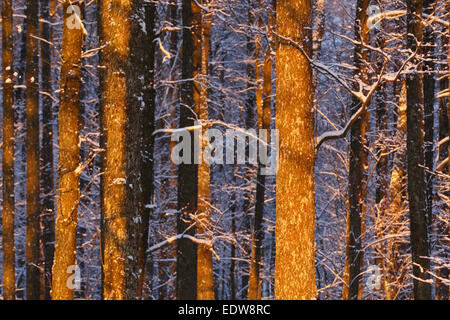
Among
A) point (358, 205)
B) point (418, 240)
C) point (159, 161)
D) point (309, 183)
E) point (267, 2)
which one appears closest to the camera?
point (309, 183)

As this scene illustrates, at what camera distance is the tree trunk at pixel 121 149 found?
24.4 ft

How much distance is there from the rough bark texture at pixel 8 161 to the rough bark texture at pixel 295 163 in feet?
26.8

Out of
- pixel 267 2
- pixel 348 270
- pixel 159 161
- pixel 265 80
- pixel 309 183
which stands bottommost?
pixel 348 270

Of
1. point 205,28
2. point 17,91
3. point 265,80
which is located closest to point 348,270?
point 265,80

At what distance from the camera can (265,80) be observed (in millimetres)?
16016

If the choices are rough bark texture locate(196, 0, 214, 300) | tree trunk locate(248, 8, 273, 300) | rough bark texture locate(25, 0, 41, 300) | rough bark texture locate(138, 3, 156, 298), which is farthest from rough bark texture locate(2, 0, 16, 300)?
tree trunk locate(248, 8, 273, 300)

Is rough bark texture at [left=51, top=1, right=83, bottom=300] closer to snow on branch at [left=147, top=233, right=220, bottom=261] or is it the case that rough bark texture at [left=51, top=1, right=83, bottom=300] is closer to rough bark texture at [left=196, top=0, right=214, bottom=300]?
snow on branch at [left=147, top=233, right=220, bottom=261]

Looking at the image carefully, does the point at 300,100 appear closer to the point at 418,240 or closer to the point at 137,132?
the point at 137,132

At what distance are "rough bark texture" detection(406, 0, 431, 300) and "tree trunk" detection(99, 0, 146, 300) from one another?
18.2 feet

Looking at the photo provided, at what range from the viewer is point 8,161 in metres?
13.2

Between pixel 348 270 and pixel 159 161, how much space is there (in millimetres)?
8563

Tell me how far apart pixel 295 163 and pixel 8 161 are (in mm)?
8611

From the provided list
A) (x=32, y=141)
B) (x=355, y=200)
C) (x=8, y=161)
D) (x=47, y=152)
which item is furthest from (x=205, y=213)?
(x=47, y=152)

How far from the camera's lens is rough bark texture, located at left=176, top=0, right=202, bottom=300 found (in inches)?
460
